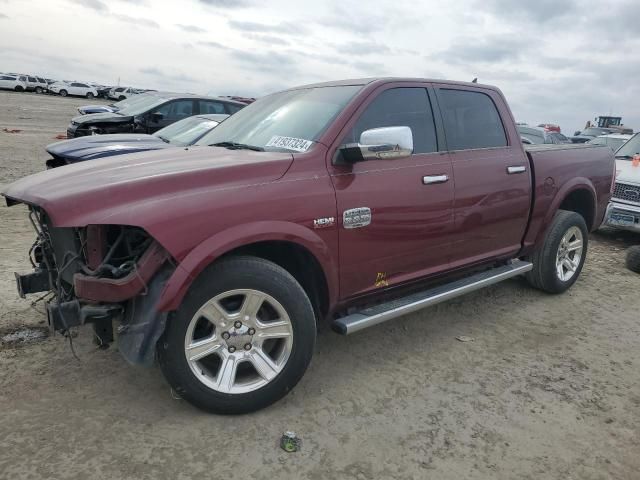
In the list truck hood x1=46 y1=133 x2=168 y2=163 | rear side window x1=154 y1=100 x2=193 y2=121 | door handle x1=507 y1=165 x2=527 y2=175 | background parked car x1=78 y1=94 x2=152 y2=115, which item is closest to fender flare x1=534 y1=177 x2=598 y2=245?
door handle x1=507 y1=165 x2=527 y2=175

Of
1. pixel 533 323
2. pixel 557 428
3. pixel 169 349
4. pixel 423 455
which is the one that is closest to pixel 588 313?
pixel 533 323

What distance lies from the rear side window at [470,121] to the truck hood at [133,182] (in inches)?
61.3

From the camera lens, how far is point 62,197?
2.65 metres

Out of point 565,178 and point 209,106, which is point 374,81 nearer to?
point 565,178

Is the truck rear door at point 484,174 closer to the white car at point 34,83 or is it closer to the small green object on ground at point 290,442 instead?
the small green object on ground at point 290,442

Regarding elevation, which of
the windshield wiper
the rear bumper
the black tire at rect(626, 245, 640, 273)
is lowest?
the black tire at rect(626, 245, 640, 273)

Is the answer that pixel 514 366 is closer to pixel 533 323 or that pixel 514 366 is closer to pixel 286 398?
pixel 533 323

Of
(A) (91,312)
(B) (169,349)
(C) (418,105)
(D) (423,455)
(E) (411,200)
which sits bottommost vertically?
(D) (423,455)

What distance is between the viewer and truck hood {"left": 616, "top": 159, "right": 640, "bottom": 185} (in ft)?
24.7

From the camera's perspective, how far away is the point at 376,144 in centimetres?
315

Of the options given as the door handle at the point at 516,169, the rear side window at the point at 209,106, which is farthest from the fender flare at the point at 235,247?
the rear side window at the point at 209,106

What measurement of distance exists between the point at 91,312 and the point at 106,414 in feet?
2.14

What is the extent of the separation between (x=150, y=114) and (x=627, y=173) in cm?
823

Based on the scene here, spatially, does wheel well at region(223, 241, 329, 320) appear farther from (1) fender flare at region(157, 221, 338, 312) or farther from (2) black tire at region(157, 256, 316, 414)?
(2) black tire at region(157, 256, 316, 414)
